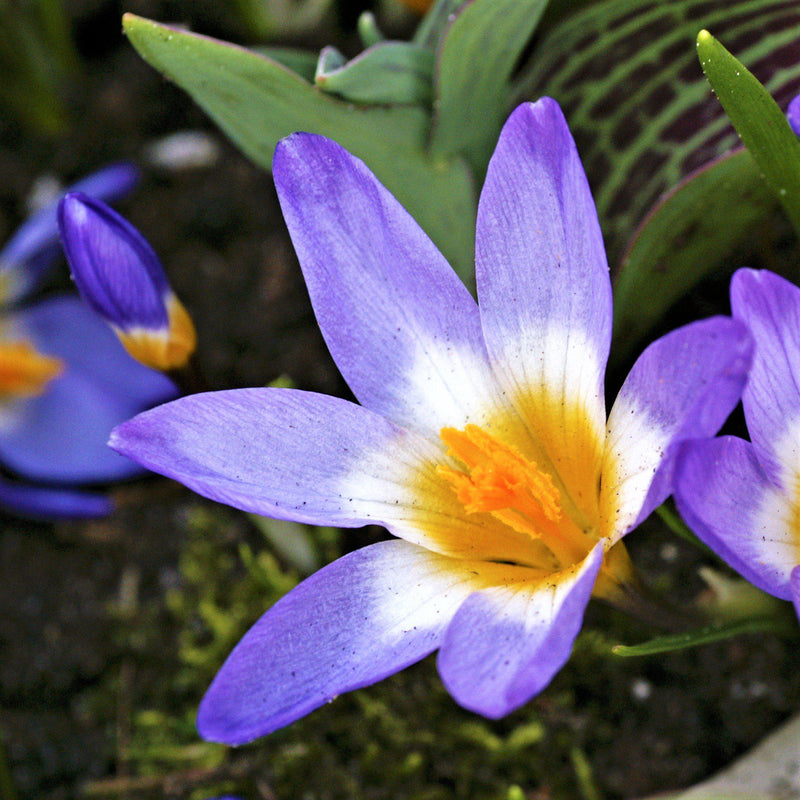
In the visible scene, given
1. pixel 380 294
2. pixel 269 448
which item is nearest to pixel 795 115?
pixel 380 294

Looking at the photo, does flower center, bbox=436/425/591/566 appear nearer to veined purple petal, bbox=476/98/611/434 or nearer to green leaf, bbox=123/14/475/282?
veined purple petal, bbox=476/98/611/434

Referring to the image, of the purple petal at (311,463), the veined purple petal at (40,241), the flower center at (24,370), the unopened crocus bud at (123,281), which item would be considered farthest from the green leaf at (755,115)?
the flower center at (24,370)

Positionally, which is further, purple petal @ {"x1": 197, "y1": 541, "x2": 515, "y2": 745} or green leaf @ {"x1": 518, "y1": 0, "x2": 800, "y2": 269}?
green leaf @ {"x1": 518, "y1": 0, "x2": 800, "y2": 269}

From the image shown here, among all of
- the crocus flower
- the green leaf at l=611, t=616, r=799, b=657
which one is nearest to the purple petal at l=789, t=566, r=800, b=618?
the crocus flower

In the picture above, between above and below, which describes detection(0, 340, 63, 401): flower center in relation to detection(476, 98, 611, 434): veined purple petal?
below

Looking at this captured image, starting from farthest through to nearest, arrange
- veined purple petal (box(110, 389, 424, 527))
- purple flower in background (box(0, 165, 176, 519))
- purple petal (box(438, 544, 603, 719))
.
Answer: purple flower in background (box(0, 165, 176, 519))
veined purple petal (box(110, 389, 424, 527))
purple petal (box(438, 544, 603, 719))

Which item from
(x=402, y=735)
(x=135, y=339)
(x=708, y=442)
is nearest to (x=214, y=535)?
(x=402, y=735)
